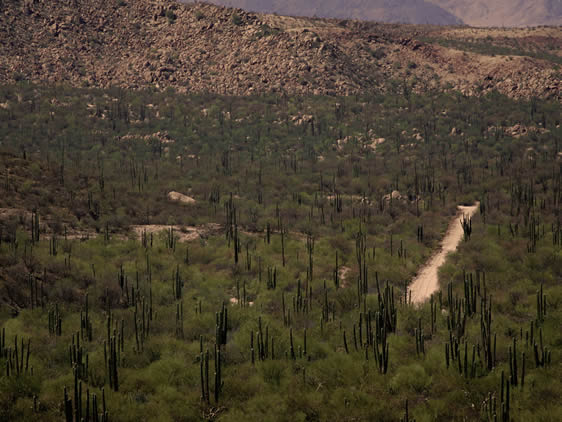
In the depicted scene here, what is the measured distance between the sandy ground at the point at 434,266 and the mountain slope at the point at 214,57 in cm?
3780

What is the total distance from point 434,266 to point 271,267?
28.7 ft

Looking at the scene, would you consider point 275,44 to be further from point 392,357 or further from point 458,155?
point 392,357

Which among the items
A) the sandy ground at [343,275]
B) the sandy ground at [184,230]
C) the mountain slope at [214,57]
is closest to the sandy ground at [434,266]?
the sandy ground at [343,275]

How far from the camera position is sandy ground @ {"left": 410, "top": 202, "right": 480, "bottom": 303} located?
87.8 ft

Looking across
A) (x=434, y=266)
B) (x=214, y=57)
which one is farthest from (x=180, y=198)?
(x=214, y=57)

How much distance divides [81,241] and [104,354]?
14282 mm

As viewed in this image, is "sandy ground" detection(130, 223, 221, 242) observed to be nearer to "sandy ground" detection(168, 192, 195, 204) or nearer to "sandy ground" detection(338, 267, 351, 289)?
"sandy ground" detection(168, 192, 195, 204)

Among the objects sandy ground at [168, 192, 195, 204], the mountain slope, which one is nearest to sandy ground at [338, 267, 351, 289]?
sandy ground at [168, 192, 195, 204]

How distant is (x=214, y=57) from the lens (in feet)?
253

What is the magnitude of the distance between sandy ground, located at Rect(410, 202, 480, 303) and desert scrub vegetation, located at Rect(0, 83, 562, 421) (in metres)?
0.60

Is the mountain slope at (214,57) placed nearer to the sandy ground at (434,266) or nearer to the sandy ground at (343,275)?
the sandy ground at (434,266)

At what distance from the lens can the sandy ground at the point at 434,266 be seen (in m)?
26.8

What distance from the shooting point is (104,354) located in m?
17.4

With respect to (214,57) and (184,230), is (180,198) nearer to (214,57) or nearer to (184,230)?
(184,230)
